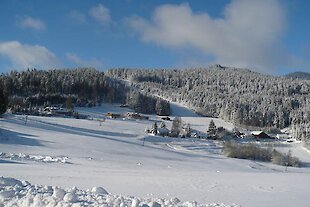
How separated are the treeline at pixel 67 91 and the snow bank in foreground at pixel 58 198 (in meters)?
115

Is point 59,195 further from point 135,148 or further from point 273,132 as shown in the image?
point 273,132

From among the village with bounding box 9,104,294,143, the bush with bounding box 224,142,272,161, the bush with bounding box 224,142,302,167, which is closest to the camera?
the bush with bounding box 224,142,302,167

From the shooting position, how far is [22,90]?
146m

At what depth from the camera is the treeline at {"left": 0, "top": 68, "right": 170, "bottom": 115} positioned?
14175 cm

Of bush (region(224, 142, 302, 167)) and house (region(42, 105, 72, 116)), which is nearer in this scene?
bush (region(224, 142, 302, 167))

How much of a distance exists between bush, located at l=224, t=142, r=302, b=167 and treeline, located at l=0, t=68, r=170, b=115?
71489mm

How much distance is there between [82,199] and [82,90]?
156 m

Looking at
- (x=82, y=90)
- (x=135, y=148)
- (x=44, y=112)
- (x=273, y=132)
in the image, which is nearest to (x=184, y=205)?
(x=135, y=148)

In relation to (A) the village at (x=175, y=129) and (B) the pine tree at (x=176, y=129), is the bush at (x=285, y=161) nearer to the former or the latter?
(B) the pine tree at (x=176, y=129)

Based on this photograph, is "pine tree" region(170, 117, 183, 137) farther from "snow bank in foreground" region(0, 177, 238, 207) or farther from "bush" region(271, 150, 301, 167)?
"snow bank in foreground" region(0, 177, 238, 207)

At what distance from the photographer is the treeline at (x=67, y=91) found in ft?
465

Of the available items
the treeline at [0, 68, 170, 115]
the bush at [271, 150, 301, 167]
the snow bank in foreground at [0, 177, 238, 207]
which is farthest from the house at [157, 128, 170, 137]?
the snow bank in foreground at [0, 177, 238, 207]

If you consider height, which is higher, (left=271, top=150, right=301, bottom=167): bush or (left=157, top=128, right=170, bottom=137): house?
(left=157, top=128, right=170, bottom=137): house

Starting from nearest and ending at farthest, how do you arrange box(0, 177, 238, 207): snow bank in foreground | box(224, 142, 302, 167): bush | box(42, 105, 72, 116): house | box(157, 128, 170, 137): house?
box(0, 177, 238, 207): snow bank in foreground
box(224, 142, 302, 167): bush
box(157, 128, 170, 137): house
box(42, 105, 72, 116): house
